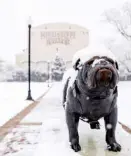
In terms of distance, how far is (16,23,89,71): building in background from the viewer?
7669 centimetres

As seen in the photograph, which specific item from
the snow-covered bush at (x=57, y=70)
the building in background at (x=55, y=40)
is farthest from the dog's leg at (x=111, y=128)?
the building in background at (x=55, y=40)

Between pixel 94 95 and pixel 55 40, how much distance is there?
249 ft

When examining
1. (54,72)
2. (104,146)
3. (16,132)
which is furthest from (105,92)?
(54,72)

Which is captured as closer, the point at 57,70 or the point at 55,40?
the point at 57,70

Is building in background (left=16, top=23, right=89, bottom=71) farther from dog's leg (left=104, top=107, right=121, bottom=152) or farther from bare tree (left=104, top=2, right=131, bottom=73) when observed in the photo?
dog's leg (left=104, top=107, right=121, bottom=152)

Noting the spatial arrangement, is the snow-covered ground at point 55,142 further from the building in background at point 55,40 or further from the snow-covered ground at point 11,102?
the building in background at point 55,40

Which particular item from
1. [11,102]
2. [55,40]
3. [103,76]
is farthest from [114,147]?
[55,40]

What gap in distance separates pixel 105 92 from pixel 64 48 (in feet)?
239

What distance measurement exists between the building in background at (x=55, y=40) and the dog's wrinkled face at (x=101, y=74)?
7189 cm

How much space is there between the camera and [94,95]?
436 cm

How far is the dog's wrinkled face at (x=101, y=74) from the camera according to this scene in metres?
3.92

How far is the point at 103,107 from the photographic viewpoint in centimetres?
457

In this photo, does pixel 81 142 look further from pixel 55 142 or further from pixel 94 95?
pixel 94 95

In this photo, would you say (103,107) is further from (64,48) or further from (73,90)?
(64,48)
